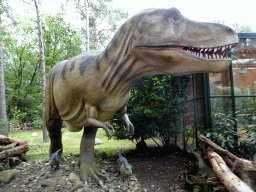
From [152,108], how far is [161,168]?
1.48 meters

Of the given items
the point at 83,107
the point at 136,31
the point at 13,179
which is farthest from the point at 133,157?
the point at 136,31

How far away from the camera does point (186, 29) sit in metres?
1.66

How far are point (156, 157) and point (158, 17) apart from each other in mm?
4245

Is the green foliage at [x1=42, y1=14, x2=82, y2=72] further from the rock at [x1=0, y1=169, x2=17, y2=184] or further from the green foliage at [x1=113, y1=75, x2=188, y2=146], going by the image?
the rock at [x1=0, y1=169, x2=17, y2=184]

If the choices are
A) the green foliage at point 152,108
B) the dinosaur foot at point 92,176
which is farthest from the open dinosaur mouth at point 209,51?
the green foliage at point 152,108

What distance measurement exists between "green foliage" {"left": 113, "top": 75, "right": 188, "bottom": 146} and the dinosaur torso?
2.63 meters

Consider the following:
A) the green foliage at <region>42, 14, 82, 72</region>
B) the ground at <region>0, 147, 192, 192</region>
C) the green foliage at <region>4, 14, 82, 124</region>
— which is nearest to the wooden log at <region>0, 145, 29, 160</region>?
the ground at <region>0, 147, 192, 192</region>

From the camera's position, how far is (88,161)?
2.79m

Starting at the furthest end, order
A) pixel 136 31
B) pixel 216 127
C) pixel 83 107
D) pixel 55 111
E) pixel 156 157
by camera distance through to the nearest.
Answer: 1. pixel 156 157
2. pixel 216 127
3. pixel 55 111
4. pixel 83 107
5. pixel 136 31

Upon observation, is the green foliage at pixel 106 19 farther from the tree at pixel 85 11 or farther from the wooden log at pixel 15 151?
the wooden log at pixel 15 151

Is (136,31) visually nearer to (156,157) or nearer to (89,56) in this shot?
(89,56)

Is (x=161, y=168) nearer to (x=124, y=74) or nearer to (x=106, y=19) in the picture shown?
(x=124, y=74)

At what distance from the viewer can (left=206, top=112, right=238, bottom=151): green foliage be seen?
3493mm

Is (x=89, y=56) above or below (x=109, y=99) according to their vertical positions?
above
